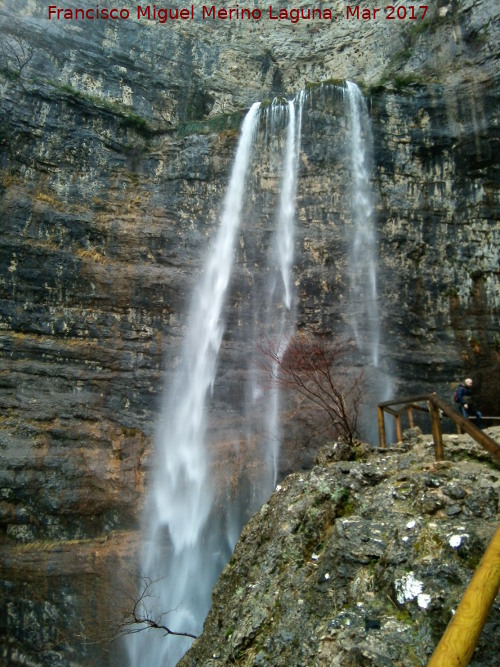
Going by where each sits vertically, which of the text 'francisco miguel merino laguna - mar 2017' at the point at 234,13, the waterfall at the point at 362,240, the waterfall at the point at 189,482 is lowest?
the waterfall at the point at 189,482

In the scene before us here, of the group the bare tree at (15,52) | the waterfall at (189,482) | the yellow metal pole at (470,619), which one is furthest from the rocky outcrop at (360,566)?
the bare tree at (15,52)

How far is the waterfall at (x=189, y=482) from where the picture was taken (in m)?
11.6

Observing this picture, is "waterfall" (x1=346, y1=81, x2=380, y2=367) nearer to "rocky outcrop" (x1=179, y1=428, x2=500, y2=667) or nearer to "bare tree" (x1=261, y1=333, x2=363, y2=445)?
"bare tree" (x1=261, y1=333, x2=363, y2=445)

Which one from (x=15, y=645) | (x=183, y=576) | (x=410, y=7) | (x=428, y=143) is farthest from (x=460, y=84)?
(x=15, y=645)

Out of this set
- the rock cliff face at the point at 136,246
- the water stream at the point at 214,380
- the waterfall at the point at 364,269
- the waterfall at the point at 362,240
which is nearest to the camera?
the water stream at the point at 214,380

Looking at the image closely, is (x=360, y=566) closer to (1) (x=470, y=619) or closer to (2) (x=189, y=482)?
(1) (x=470, y=619)

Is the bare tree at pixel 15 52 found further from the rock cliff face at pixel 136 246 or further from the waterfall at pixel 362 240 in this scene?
the waterfall at pixel 362 240

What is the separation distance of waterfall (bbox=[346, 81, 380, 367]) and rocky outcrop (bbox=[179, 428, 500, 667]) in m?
8.30

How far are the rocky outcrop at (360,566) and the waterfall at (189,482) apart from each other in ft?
20.4

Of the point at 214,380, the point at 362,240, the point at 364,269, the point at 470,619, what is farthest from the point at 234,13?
the point at 470,619

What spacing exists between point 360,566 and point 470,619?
267 centimetres

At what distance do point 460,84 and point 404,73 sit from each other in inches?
101

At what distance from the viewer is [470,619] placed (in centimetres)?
204

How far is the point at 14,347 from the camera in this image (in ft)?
43.2
